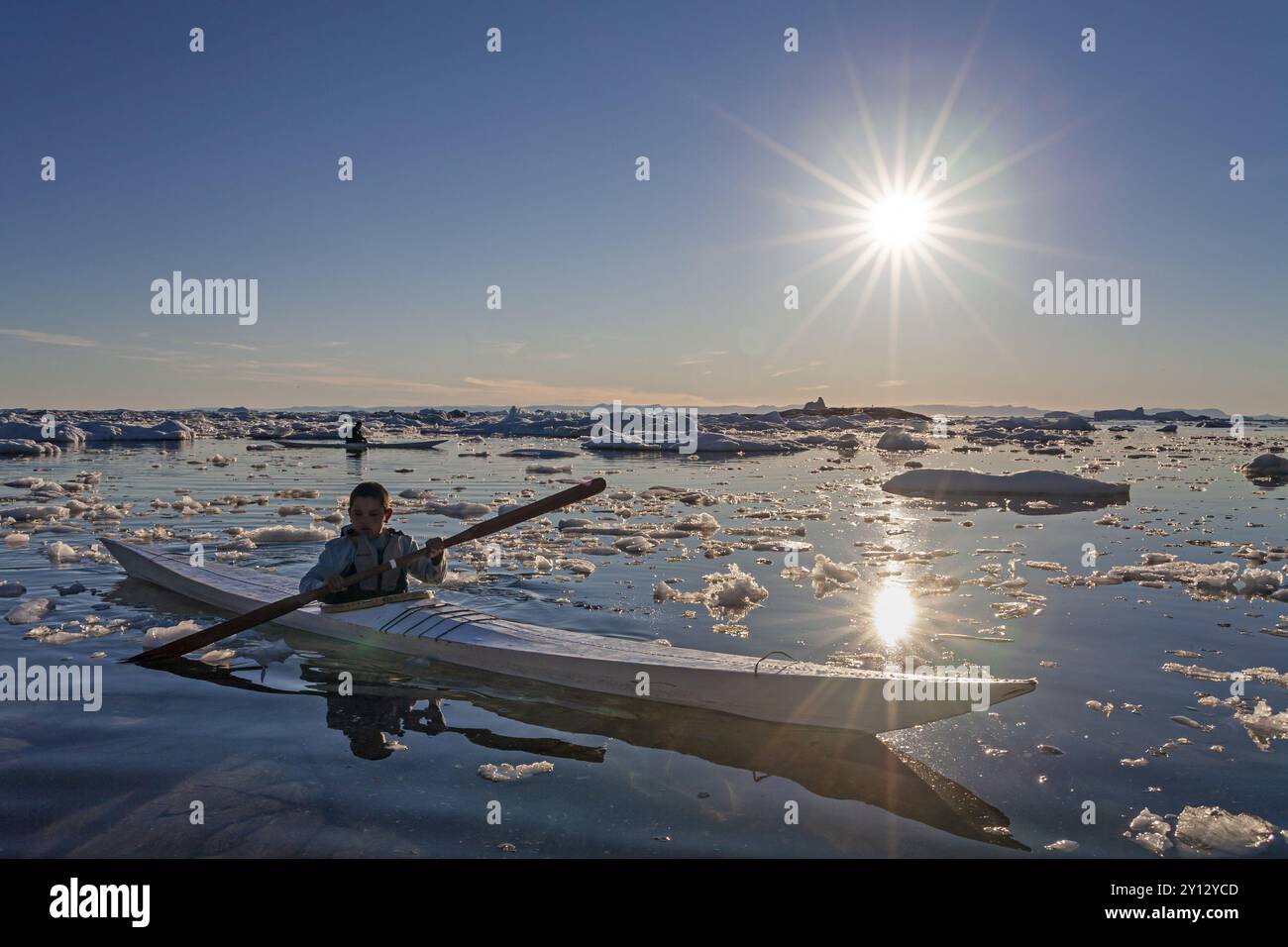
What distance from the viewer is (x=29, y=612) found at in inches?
246

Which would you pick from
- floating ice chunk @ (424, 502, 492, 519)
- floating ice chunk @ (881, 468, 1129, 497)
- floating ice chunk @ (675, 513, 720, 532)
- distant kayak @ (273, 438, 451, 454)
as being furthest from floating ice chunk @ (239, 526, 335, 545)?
distant kayak @ (273, 438, 451, 454)

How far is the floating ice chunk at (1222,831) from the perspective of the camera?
116 inches

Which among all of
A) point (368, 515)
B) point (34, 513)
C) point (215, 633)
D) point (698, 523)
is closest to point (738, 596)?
point (368, 515)

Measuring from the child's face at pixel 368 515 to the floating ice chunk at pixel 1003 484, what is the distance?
41.0 feet

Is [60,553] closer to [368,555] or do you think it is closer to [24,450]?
[368,555]

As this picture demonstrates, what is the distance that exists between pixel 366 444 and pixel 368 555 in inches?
1094

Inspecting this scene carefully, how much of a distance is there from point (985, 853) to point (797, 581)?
4.77 metres

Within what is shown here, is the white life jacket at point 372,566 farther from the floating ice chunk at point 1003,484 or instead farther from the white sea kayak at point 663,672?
the floating ice chunk at point 1003,484

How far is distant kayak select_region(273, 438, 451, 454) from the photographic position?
3045 cm

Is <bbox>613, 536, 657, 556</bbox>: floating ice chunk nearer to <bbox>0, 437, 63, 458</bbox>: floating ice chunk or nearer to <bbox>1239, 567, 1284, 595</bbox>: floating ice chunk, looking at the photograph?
<bbox>1239, 567, 1284, 595</bbox>: floating ice chunk

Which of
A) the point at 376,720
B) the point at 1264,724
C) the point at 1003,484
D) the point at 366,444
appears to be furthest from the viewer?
the point at 366,444

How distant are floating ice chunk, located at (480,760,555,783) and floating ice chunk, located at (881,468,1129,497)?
13696 millimetres

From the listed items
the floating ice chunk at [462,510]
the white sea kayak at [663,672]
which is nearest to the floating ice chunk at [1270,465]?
the floating ice chunk at [462,510]
